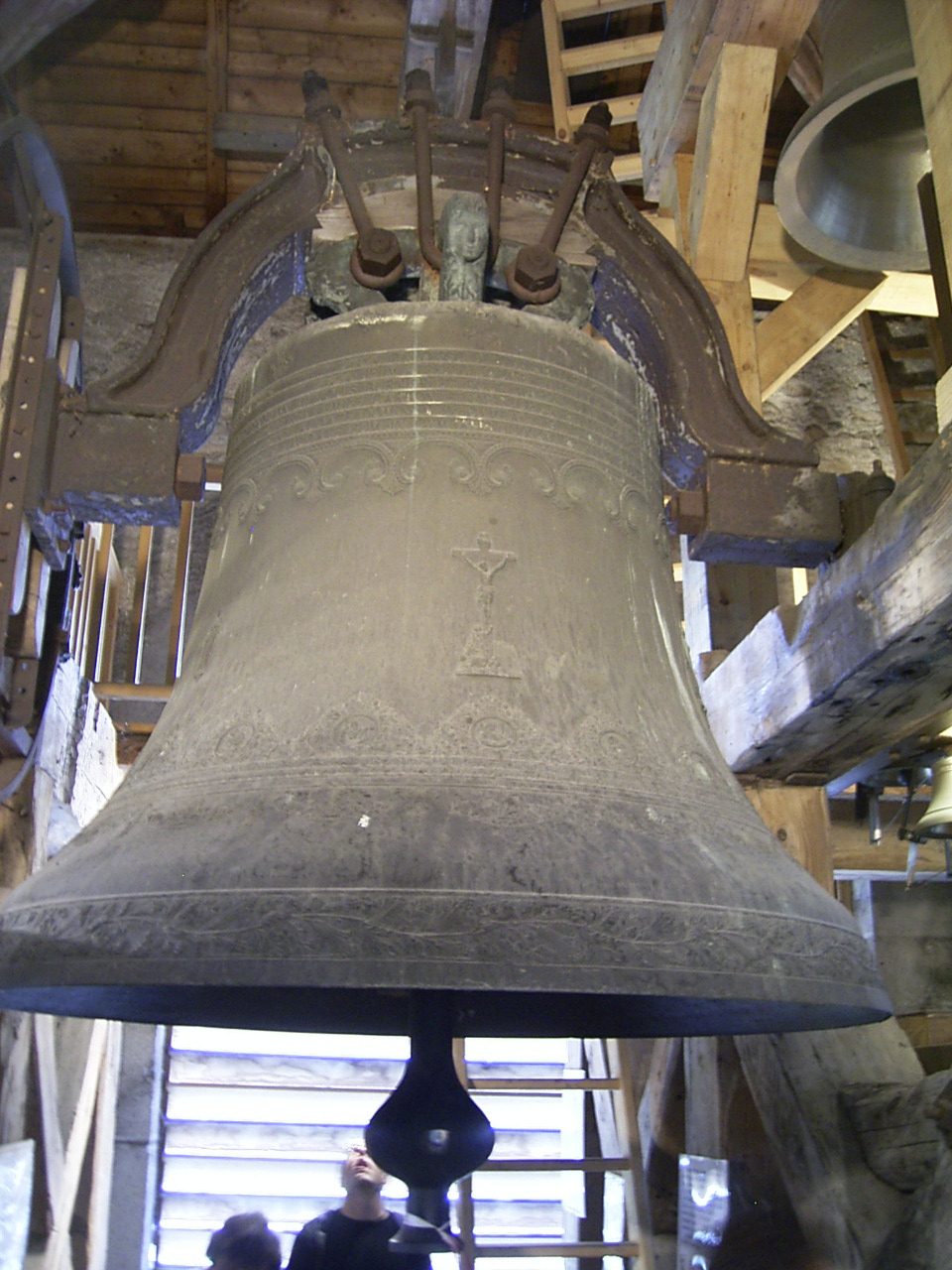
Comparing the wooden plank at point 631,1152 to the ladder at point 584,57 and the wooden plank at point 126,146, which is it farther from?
the wooden plank at point 126,146

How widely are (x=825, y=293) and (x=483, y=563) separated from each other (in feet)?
8.04

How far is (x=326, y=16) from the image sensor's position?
6016 millimetres

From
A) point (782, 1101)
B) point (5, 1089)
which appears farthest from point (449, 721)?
point (5, 1089)

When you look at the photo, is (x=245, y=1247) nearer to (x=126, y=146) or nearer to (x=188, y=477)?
(x=188, y=477)

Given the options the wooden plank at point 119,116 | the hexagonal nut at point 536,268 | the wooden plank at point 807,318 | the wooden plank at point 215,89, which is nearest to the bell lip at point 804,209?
the wooden plank at point 807,318

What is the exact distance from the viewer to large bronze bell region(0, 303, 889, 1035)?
1.06 m

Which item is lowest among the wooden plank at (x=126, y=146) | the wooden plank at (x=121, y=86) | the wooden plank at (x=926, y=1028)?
the wooden plank at (x=926, y=1028)

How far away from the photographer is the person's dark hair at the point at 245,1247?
3.19 m

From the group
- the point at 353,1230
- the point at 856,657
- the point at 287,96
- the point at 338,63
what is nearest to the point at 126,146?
the point at 287,96

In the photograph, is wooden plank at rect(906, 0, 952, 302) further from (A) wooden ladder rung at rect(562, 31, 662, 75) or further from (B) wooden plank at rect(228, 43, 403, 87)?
(B) wooden plank at rect(228, 43, 403, 87)

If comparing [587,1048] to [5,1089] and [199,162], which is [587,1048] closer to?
[5,1089]

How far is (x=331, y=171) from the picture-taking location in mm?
1864

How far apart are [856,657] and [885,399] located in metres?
5.27

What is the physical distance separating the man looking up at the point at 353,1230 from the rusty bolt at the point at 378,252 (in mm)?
2054
